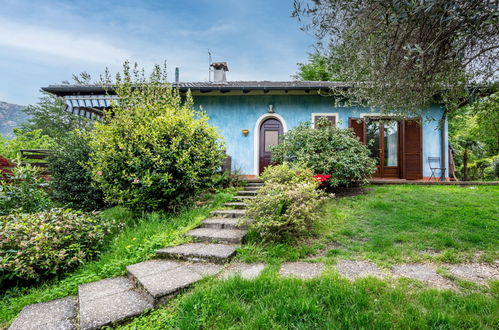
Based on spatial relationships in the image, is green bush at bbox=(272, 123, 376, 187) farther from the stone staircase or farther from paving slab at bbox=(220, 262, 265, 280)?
paving slab at bbox=(220, 262, 265, 280)

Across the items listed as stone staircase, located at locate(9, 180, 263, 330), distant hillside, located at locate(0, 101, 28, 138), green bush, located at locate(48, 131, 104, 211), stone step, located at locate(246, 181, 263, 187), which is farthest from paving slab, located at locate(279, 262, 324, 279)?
distant hillside, located at locate(0, 101, 28, 138)

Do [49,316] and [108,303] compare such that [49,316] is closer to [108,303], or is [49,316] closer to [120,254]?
[108,303]

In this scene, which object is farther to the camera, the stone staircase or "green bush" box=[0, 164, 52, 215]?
"green bush" box=[0, 164, 52, 215]

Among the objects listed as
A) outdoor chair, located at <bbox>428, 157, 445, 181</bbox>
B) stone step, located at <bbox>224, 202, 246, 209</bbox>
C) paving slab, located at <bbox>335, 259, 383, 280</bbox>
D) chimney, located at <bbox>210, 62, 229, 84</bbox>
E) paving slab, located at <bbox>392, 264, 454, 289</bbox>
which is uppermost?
chimney, located at <bbox>210, 62, 229, 84</bbox>

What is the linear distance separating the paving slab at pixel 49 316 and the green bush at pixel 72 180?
364cm

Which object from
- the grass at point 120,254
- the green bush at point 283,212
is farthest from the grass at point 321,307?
the grass at point 120,254

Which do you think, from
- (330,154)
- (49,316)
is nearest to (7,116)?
(330,154)

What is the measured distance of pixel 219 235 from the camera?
358 cm

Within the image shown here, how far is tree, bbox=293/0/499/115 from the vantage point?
1.99 m

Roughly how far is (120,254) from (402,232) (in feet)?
13.1

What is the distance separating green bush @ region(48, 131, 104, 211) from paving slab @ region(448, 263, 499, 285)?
6.30 meters

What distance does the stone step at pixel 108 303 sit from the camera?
1.92 m

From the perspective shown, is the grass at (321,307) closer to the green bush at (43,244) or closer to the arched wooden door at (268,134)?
the green bush at (43,244)

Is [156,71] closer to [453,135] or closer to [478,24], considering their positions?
[478,24]
